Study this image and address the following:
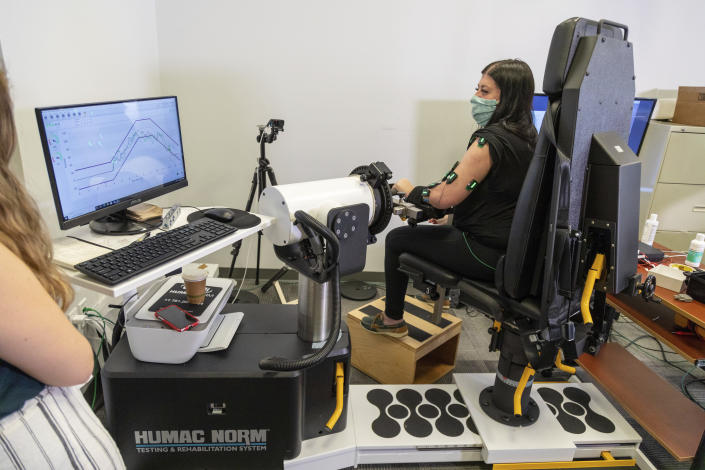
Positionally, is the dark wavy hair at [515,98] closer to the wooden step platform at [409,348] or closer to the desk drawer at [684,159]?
the wooden step platform at [409,348]

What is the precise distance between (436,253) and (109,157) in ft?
3.77

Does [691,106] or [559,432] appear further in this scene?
[691,106]

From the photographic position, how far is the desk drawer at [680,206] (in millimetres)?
2422

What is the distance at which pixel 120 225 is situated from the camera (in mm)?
1447

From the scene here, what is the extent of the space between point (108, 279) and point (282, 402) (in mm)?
628

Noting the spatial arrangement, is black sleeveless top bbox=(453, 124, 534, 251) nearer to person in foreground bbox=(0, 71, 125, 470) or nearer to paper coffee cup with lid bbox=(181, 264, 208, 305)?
paper coffee cup with lid bbox=(181, 264, 208, 305)

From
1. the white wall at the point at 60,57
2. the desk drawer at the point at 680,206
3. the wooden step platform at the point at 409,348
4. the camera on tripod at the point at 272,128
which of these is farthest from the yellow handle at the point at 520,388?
the white wall at the point at 60,57

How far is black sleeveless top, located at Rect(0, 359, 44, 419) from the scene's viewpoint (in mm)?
761

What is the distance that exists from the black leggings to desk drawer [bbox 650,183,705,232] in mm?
1416

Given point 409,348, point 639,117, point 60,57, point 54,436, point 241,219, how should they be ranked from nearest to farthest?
point 54,436 < point 241,219 < point 60,57 < point 409,348 < point 639,117

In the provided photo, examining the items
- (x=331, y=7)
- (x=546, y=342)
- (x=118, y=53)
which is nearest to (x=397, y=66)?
(x=331, y=7)

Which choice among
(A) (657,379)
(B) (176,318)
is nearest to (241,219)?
(B) (176,318)

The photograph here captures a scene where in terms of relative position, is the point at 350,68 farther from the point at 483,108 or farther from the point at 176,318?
the point at 176,318

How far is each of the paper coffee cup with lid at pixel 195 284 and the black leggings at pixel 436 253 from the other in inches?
30.7
